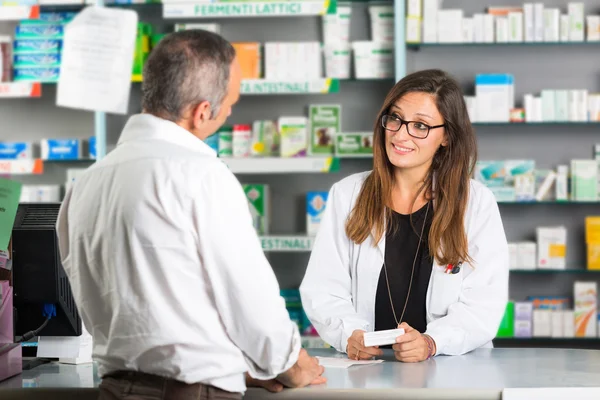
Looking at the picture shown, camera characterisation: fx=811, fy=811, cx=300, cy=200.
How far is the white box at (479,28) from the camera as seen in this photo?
488cm

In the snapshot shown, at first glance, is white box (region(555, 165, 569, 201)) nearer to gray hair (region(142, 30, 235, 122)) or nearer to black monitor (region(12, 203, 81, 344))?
black monitor (region(12, 203, 81, 344))

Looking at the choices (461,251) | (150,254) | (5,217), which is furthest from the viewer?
(461,251)

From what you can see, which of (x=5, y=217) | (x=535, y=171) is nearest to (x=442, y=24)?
(x=535, y=171)

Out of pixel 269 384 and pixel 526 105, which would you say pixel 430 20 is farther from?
pixel 269 384

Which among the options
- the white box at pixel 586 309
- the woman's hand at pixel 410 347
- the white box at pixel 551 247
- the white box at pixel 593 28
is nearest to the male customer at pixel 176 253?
the woman's hand at pixel 410 347

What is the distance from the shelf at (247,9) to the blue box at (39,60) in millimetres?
754

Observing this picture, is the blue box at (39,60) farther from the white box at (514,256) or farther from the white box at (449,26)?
the white box at (514,256)

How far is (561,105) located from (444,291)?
2740mm

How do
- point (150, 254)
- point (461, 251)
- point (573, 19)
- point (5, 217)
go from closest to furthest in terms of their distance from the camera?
point (150, 254) < point (5, 217) < point (461, 251) < point (573, 19)

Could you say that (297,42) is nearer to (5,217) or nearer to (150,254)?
(5,217)

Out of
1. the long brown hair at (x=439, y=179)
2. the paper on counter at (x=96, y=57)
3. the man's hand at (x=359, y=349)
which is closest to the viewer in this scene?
the man's hand at (x=359, y=349)

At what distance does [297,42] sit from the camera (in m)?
4.94

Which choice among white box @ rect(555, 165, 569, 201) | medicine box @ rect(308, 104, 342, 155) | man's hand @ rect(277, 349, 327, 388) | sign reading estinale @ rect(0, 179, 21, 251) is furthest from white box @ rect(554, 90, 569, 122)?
sign reading estinale @ rect(0, 179, 21, 251)

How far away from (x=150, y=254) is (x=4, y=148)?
12.6ft
